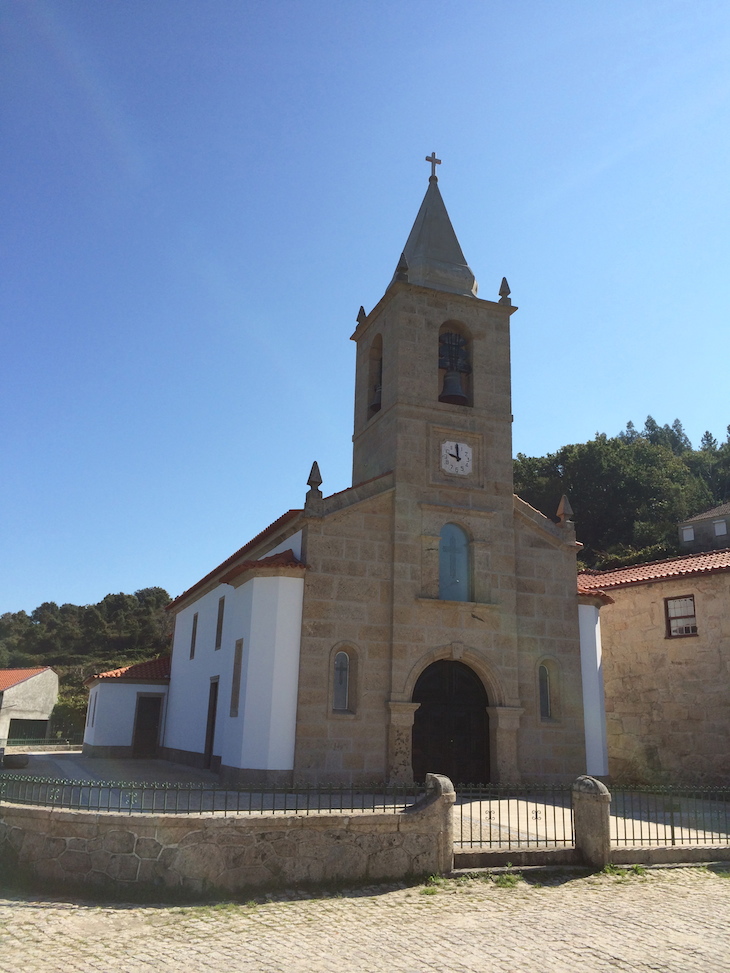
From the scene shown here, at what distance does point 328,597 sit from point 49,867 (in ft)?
26.3

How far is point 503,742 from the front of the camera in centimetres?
1652

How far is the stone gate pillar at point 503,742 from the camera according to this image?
16344 mm

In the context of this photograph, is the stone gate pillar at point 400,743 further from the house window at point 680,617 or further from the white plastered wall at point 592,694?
the house window at point 680,617

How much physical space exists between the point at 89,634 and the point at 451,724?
5997 centimetres

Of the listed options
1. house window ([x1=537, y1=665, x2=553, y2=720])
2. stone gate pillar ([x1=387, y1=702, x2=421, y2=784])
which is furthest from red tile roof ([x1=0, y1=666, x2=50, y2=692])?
house window ([x1=537, y1=665, x2=553, y2=720])

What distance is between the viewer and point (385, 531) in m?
17.0

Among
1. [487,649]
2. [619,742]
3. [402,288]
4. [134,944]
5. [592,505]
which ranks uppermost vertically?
[592,505]

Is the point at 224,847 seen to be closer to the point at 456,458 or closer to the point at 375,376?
the point at 456,458

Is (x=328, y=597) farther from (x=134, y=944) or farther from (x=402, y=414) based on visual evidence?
(x=134, y=944)

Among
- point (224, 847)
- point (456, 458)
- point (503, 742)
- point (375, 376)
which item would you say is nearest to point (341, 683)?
point (503, 742)

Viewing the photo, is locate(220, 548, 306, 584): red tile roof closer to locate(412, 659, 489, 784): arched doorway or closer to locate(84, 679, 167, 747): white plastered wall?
locate(412, 659, 489, 784): arched doorway

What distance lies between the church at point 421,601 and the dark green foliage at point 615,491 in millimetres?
32262

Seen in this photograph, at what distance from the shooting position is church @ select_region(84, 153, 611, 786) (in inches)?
610

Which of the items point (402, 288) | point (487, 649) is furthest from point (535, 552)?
point (402, 288)
